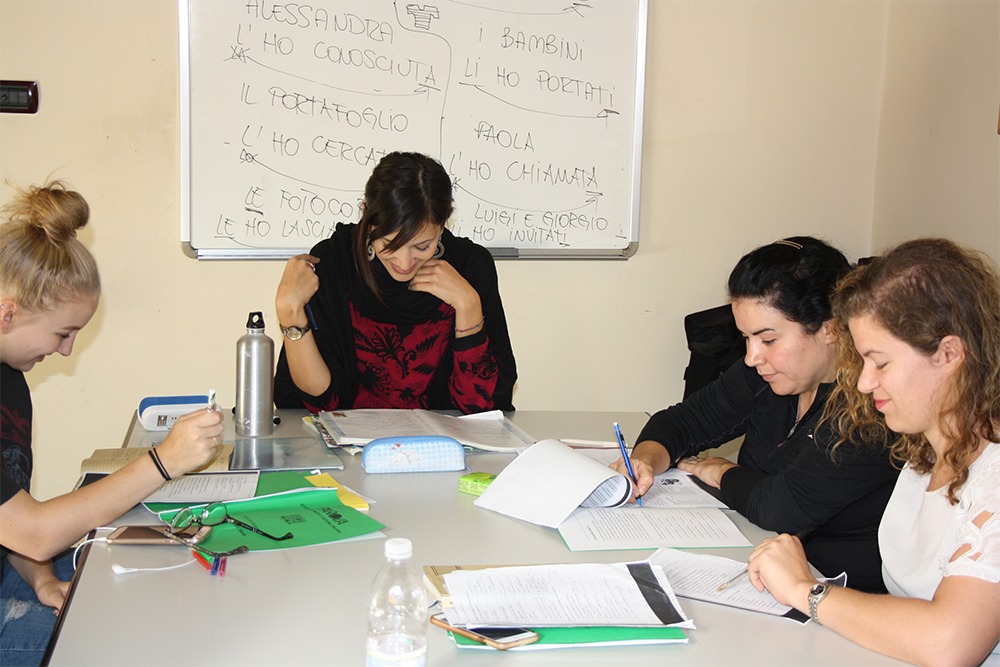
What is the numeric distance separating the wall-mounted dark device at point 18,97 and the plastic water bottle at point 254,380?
1.43 meters

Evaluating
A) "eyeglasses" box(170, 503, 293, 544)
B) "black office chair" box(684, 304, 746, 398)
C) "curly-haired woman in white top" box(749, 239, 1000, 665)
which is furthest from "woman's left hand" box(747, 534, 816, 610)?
"black office chair" box(684, 304, 746, 398)

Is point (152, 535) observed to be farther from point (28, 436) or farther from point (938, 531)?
point (938, 531)

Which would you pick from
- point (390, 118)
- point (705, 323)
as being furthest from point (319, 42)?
point (705, 323)

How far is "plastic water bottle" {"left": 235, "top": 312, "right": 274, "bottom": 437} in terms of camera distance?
6.58 ft

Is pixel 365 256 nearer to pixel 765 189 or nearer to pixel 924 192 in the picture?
pixel 765 189

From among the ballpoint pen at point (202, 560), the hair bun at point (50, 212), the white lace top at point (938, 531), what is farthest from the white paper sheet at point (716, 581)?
the hair bun at point (50, 212)

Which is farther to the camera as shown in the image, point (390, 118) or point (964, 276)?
point (390, 118)

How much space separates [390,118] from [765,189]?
1.35 m

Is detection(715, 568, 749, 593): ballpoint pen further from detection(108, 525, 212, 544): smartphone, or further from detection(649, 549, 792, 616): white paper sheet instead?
detection(108, 525, 212, 544): smartphone

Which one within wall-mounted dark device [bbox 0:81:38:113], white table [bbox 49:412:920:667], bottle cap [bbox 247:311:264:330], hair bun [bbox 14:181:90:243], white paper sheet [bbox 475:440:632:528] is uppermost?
wall-mounted dark device [bbox 0:81:38:113]

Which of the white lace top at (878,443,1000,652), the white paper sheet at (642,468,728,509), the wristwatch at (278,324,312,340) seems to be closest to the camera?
the white lace top at (878,443,1000,652)

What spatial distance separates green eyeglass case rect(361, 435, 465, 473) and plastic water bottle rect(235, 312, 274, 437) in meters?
0.32

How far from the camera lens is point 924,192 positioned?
3143 millimetres

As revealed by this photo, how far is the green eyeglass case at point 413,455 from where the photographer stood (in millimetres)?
1816
